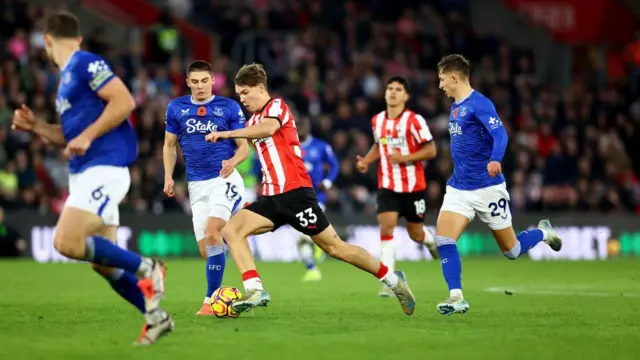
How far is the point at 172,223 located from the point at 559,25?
13794 millimetres

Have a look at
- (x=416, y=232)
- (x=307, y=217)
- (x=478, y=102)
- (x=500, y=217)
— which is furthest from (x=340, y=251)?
(x=416, y=232)

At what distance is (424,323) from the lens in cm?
1030

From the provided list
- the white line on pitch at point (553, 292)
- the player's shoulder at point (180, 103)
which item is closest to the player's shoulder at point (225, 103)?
the player's shoulder at point (180, 103)

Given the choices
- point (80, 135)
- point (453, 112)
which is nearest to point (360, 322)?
point (453, 112)

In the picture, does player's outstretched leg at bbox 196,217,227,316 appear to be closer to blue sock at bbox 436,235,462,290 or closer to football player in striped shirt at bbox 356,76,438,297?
blue sock at bbox 436,235,462,290

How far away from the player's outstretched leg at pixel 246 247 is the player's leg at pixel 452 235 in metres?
1.75

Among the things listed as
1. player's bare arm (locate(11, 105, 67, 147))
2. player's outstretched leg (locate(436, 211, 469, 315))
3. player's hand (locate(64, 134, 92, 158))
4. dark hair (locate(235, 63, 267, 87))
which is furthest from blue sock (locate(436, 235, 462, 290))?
player's hand (locate(64, 134, 92, 158))

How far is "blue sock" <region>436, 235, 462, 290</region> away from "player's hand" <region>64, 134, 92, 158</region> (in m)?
4.09

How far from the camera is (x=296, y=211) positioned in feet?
34.3

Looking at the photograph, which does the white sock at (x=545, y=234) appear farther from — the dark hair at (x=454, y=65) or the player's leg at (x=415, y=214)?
the dark hair at (x=454, y=65)

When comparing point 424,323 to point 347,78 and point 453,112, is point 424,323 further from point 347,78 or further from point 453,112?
point 347,78

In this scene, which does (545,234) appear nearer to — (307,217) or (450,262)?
(450,262)

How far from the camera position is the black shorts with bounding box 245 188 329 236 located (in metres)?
10.4

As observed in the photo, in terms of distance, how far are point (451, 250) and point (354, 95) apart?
15.3 meters
